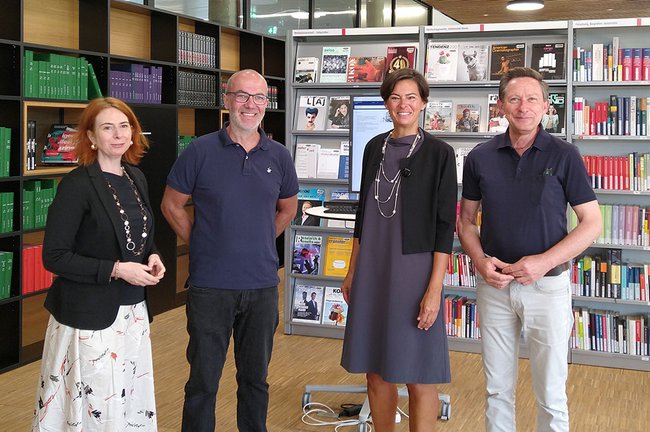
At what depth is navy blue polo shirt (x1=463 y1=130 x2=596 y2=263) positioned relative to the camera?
296 centimetres

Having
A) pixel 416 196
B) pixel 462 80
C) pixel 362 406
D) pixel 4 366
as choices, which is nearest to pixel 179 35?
pixel 462 80

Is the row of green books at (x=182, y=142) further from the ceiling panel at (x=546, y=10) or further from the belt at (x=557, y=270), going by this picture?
the ceiling panel at (x=546, y=10)

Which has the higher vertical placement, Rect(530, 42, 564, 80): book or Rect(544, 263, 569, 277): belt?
Rect(530, 42, 564, 80): book

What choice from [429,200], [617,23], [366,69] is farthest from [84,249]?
[617,23]

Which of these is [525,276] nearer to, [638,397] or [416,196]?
[416,196]

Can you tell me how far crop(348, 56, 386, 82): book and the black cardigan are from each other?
2.86m

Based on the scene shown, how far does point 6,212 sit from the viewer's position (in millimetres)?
5051

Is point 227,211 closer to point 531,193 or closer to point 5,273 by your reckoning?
point 531,193

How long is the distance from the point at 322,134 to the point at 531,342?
3223 millimetres

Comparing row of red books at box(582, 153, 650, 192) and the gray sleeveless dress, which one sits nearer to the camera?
the gray sleeveless dress

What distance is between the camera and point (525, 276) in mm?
2902

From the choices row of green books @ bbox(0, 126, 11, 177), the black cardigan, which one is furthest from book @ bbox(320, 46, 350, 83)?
the black cardigan

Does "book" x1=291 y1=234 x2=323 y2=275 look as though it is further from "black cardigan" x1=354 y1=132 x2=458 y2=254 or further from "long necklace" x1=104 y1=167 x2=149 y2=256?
"long necklace" x1=104 y1=167 x2=149 y2=256

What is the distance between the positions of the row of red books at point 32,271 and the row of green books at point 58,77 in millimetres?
999
